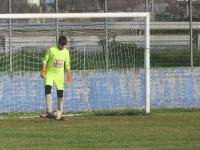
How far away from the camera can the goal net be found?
10.3m

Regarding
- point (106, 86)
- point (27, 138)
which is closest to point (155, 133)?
point (27, 138)

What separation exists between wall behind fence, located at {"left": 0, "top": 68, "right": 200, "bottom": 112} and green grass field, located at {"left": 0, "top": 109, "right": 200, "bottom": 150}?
1.32 metres

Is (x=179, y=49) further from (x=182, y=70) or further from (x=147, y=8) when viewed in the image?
(x=147, y=8)

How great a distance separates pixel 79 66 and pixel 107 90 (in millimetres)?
938

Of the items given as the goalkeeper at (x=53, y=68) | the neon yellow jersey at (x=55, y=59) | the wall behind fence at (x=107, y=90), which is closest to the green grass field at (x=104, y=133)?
the goalkeeper at (x=53, y=68)

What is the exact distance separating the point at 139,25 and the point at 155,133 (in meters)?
4.23

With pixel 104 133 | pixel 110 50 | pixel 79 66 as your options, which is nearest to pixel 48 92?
pixel 104 133

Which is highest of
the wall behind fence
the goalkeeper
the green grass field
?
the goalkeeper

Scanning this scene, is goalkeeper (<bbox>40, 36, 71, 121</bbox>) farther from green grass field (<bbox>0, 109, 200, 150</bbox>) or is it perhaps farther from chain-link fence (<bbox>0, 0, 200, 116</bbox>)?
chain-link fence (<bbox>0, 0, 200, 116</bbox>)

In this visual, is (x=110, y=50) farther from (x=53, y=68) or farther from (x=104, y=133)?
(x=104, y=133)

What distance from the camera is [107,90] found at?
10.5 metres

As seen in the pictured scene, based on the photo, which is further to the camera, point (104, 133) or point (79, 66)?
point (79, 66)

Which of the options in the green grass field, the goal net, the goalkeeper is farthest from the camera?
the goal net

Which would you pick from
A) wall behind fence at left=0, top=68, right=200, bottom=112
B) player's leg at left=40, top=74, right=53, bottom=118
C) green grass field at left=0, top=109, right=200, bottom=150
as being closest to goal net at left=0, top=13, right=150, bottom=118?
wall behind fence at left=0, top=68, right=200, bottom=112
